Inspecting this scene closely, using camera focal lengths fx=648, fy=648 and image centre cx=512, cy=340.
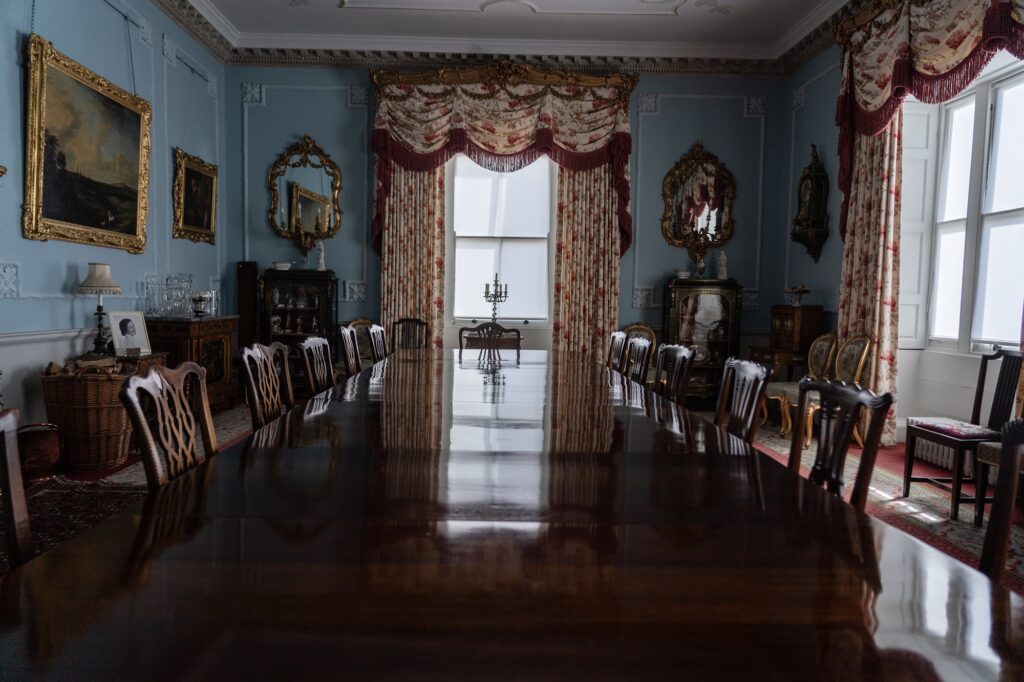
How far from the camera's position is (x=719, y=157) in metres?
7.18

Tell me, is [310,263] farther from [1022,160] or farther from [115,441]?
[1022,160]

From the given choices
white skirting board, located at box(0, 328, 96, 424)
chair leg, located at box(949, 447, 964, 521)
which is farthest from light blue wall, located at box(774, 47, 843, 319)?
white skirting board, located at box(0, 328, 96, 424)

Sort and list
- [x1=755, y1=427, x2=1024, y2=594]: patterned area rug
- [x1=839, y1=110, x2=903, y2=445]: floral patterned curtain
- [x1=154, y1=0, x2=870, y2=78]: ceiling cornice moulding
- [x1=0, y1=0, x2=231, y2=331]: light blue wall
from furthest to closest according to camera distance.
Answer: [x1=154, y1=0, x2=870, y2=78]: ceiling cornice moulding → [x1=839, y1=110, x2=903, y2=445]: floral patterned curtain → [x1=0, y1=0, x2=231, y2=331]: light blue wall → [x1=755, y1=427, x2=1024, y2=594]: patterned area rug

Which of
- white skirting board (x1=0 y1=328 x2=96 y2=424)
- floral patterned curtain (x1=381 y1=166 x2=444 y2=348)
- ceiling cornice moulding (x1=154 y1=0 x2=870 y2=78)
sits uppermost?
ceiling cornice moulding (x1=154 y1=0 x2=870 y2=78)

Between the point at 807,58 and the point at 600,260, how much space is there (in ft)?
9.42

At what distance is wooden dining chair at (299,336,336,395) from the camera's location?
2901 mm

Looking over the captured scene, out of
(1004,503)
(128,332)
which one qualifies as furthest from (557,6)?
(1004,503)

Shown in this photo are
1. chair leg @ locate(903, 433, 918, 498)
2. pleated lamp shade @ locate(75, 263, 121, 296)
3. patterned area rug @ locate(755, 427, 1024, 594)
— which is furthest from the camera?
Answer: pleated lamp shade @ locate(75, 263, 121, 296)

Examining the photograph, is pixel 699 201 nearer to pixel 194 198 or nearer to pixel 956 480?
pixel 956 480

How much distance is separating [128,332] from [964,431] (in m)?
5.53

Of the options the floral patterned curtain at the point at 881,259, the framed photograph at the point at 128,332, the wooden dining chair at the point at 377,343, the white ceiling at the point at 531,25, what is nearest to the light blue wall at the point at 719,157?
the white ceiling at the point at 531,25

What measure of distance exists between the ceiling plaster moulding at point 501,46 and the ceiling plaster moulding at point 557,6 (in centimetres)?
70

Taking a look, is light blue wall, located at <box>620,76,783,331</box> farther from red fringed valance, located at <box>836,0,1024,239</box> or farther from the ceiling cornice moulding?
red fringed valance, located at <box>836,0,1024,239</box>

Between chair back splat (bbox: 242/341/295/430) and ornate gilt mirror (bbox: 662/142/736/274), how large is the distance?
542cm
